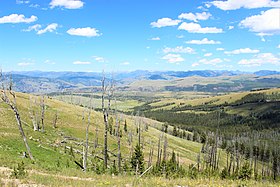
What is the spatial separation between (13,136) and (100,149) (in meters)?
35.2

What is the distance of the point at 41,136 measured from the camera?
237ft

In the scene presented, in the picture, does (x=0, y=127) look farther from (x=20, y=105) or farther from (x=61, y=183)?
(x=61, y=183)

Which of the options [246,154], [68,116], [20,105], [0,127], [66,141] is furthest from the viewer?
[246,154]

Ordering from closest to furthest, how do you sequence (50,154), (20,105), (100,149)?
(50,154), (100,149), (20,105)

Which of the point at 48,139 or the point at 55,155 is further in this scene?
the point at 48,139

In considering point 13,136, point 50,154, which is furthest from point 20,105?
point 50,154

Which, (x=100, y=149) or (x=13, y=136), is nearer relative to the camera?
(x=13, y=136)

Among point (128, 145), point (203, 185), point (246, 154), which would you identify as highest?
point (203, 185)

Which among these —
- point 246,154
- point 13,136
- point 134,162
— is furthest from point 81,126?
point 246,154

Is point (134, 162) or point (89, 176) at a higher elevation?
point (89, 176)

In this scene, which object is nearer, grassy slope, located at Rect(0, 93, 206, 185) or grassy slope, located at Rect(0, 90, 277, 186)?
grassy slope, located at Rect(0, 90, 277, 186)

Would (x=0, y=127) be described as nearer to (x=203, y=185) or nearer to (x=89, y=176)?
(x=89, y=176)

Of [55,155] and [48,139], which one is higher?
[55,155]

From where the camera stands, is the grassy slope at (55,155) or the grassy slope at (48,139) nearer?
the grassy slope at (55,155)
